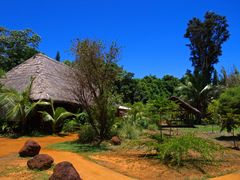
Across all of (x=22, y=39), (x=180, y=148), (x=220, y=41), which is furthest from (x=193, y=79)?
(x=180, y=148)

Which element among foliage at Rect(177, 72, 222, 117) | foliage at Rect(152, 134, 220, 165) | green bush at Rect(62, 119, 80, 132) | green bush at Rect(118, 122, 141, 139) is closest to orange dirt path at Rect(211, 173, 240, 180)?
foliage at Rect(152, 134, 220, 165)

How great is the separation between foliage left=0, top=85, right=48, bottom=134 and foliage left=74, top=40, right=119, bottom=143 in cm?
380

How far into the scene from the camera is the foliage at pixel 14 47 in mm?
30562

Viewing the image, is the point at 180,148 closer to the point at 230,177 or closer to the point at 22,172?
the point at 230,177

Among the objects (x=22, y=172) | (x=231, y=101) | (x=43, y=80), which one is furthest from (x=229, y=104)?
(x=22, y=172)

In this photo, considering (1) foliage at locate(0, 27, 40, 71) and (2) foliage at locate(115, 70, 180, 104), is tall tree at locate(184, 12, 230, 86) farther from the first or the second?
(1) foliage at locate(0, 27, 40, 71)

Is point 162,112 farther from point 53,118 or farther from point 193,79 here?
point 193,79

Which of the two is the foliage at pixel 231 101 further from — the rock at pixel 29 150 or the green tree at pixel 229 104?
the rock at pixel 29 150

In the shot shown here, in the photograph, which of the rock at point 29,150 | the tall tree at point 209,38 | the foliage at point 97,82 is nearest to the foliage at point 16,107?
the foliage at point 97,82

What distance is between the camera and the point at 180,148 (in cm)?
859

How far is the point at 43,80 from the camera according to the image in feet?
62.0

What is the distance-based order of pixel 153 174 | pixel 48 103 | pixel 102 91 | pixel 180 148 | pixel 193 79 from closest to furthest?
pixel 153 174 → pixel 180 148 → pixel 102 91 → pixel 48 103 → pixel 193 79

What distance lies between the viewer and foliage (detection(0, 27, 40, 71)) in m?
30.6

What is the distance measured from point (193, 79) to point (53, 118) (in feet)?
60.8
